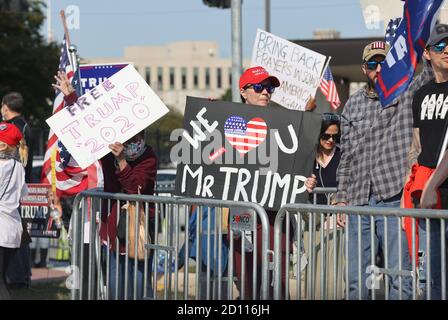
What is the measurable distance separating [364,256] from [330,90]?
608 cm

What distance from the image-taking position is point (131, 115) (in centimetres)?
812

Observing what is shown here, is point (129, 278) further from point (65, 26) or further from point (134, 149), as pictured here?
point (65, 26)

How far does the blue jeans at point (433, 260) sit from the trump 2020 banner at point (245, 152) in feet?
4.19

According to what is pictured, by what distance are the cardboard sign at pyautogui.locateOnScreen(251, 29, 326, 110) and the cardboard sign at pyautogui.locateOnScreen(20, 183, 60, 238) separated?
2788 millimetres

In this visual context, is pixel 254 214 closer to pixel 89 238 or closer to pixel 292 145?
pixel 292 145

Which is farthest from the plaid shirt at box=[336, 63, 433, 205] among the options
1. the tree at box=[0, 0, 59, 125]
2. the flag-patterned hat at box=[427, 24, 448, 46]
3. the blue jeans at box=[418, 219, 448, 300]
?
the tree at box=[0, 0, 59, 125]

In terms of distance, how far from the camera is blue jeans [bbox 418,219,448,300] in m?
6.02

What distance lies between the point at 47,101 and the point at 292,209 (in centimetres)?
4469

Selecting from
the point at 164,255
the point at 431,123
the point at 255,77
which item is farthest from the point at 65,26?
the point at 431,123

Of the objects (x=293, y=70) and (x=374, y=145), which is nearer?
(x=374, y=145)

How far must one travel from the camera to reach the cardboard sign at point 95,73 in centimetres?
984

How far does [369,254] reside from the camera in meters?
6.55

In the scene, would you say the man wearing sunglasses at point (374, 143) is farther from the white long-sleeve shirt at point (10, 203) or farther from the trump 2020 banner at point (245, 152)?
the white long-sleeve shirt at point (10, 203)

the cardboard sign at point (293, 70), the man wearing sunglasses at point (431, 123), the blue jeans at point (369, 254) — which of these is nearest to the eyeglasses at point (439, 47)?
the man wearing sunglasses at point (431, 123)
